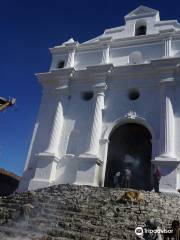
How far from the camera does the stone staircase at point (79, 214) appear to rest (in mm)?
8031

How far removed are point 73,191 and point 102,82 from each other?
7.70 metres

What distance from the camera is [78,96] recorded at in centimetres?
1819

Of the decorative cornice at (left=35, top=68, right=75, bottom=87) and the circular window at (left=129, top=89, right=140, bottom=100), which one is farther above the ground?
the decorative cornice at (left=35, top=68, right=75, bottom=87)

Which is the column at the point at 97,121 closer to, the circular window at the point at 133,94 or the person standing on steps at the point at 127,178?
the circular window at the point at 133,94

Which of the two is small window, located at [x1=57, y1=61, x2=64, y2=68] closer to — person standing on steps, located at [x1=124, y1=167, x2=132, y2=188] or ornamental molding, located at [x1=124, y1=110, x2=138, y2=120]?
ornamental molding, located at [x1=124, y1=110, x2=138, y2=120]

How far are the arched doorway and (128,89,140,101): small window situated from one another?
1.65 m

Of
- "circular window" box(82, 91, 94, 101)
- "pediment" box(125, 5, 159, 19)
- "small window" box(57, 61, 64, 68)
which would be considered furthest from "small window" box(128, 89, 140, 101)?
"pediment" box(125, 5, 159, 19)

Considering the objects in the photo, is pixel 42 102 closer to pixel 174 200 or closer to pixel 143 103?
pixel 143 103

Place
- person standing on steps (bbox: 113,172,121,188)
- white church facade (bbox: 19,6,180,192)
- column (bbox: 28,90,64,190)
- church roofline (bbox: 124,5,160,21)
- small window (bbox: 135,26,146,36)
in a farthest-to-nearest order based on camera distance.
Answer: church roofline (bbox: 124,5,160,21) → small window (bbox: 135,26,146,36) → column (bbox: 28,90,64,190) → white church facade (bbox: 19,6,180,192) → person standing on steps (bbox: 113,172,121,188)

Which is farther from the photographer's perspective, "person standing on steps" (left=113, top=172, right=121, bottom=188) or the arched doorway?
the arched doorway

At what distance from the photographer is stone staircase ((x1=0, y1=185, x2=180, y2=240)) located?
8031mm

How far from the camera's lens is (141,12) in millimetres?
20156

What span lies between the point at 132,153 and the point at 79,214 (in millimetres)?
7506

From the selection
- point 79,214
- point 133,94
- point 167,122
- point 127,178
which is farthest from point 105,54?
point 79,214
